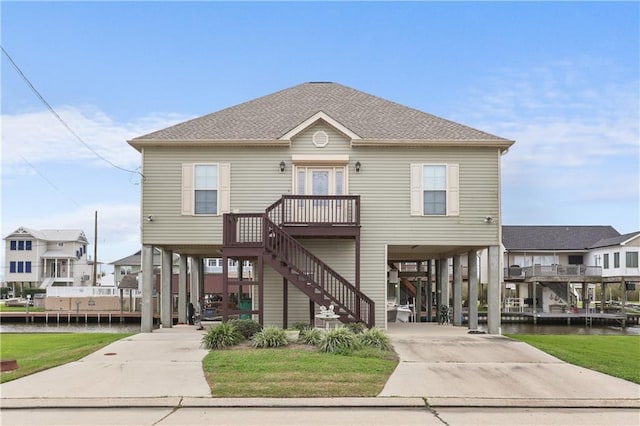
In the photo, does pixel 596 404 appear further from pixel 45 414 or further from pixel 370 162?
pixel 370 162

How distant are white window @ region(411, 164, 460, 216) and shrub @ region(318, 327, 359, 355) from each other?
Result: 6831 millimetres

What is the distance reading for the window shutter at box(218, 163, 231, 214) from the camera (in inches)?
792

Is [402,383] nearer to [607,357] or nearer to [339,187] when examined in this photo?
[607,357]

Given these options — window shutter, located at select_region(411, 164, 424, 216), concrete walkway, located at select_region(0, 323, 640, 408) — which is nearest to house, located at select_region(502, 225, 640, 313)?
window shutter, located at select_region(411, 164, 424, 216)

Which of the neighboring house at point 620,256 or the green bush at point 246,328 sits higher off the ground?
the neighboring house at point 620,256

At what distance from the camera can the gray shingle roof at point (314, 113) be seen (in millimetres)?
20297

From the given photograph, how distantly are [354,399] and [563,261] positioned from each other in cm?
4921

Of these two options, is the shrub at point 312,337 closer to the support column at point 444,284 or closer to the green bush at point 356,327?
the green bush at point 356,327

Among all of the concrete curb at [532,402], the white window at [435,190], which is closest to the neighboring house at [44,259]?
the white window at [435,190]

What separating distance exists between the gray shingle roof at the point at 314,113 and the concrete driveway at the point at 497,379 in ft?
23.9

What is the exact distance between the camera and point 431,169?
2019 cm

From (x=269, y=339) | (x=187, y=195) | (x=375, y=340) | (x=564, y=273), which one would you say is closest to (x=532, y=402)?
(x=375, y=340)

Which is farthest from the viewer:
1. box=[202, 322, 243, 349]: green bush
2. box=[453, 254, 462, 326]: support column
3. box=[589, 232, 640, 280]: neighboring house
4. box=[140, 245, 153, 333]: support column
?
box=[589, 232, 640, 280]: neighboring house

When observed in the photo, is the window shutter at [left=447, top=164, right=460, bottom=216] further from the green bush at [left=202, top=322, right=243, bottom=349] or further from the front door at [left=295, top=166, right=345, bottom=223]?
the green bush at [left=202, top=322, right=243, bottom=349]
